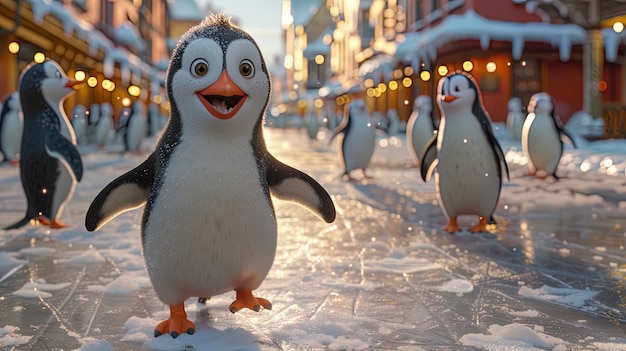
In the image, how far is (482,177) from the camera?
16.2ft

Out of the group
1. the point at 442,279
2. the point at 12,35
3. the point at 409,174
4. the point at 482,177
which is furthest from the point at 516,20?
the point at 442,279

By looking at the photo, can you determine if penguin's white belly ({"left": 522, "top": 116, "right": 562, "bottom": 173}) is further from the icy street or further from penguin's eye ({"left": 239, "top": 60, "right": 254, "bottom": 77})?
penguin's eye ({"left": 239, "top": 60, "right": 254, "bottom": 77})

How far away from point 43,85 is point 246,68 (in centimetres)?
311

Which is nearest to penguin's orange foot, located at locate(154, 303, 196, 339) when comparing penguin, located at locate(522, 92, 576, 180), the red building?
penguin, located at locate(522, 92, 576, 180)

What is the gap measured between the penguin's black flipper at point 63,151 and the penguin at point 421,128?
6.20 meters

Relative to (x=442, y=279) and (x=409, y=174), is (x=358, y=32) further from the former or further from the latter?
(x=442, y=279)

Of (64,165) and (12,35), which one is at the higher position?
(12,35)

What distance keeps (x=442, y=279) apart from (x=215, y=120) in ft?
5.43

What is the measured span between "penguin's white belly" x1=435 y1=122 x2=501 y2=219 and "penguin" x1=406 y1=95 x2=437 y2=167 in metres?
5.24

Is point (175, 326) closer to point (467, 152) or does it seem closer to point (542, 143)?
point (467, 152)

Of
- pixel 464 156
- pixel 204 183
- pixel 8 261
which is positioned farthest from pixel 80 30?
pixel 204 183

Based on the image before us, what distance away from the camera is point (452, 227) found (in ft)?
16.8

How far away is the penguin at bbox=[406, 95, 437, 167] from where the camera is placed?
10.3 m

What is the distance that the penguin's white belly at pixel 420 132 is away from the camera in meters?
10.3
